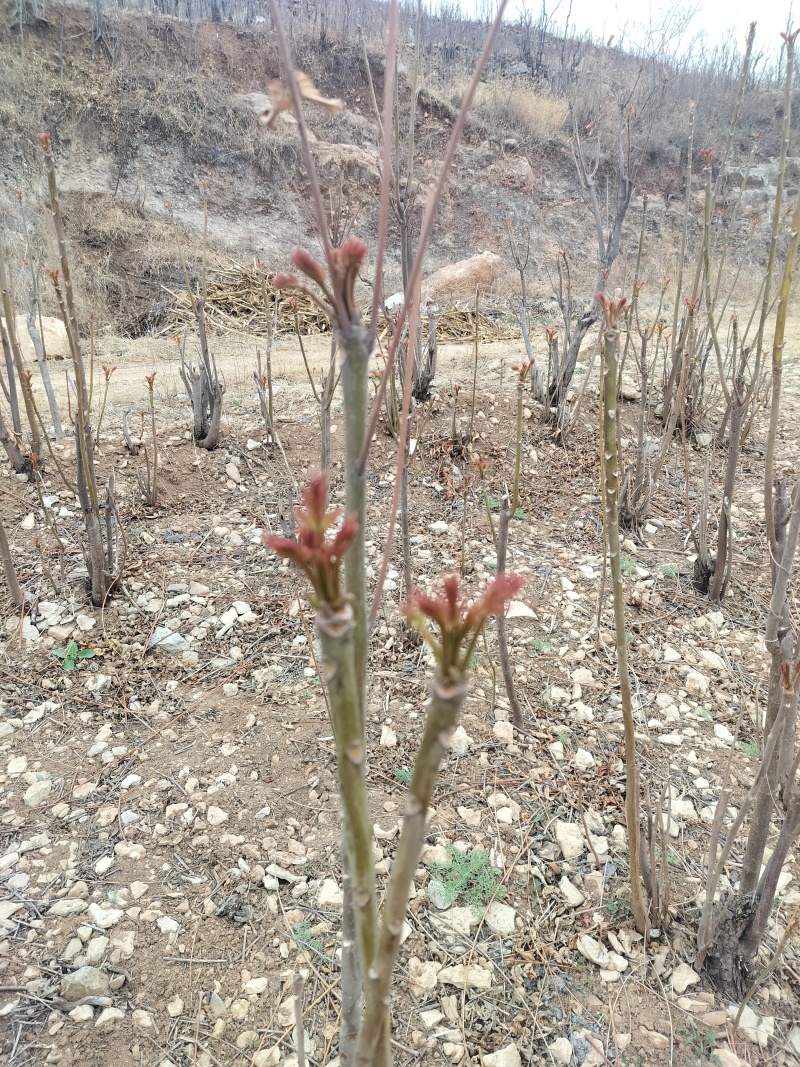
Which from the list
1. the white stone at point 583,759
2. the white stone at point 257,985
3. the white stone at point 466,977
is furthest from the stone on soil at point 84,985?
the white stone at point 583,759

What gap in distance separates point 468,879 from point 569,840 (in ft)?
0.90

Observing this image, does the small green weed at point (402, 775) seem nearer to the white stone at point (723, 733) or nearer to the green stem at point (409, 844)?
the white stone at point (723, 733)

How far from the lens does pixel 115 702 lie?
2.00m

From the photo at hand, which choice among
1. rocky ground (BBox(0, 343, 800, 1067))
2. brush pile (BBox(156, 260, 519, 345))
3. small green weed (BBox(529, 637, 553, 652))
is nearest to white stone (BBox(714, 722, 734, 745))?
rocky ground (BBox(0, 343, 800, 1067))

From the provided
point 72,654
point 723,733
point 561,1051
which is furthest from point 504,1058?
point 72,654

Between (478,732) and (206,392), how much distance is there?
250 cm

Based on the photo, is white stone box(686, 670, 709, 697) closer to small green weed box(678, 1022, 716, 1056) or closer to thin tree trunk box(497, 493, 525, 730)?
thin tree trunk box(497, 493, 525, 730)

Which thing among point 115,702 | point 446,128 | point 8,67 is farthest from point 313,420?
point 446,128

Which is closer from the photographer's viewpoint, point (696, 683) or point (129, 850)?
point (129, 850)

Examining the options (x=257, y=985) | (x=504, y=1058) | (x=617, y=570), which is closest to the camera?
(x=617, y=570)

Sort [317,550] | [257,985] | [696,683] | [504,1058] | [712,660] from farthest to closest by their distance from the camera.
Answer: [712,660], [696,683], [257,985], [504,1058], [317,550]

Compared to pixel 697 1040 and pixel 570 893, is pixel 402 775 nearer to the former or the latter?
pixel 570 893

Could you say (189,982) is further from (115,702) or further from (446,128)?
(446,128)

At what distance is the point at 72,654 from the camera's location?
2.14m
